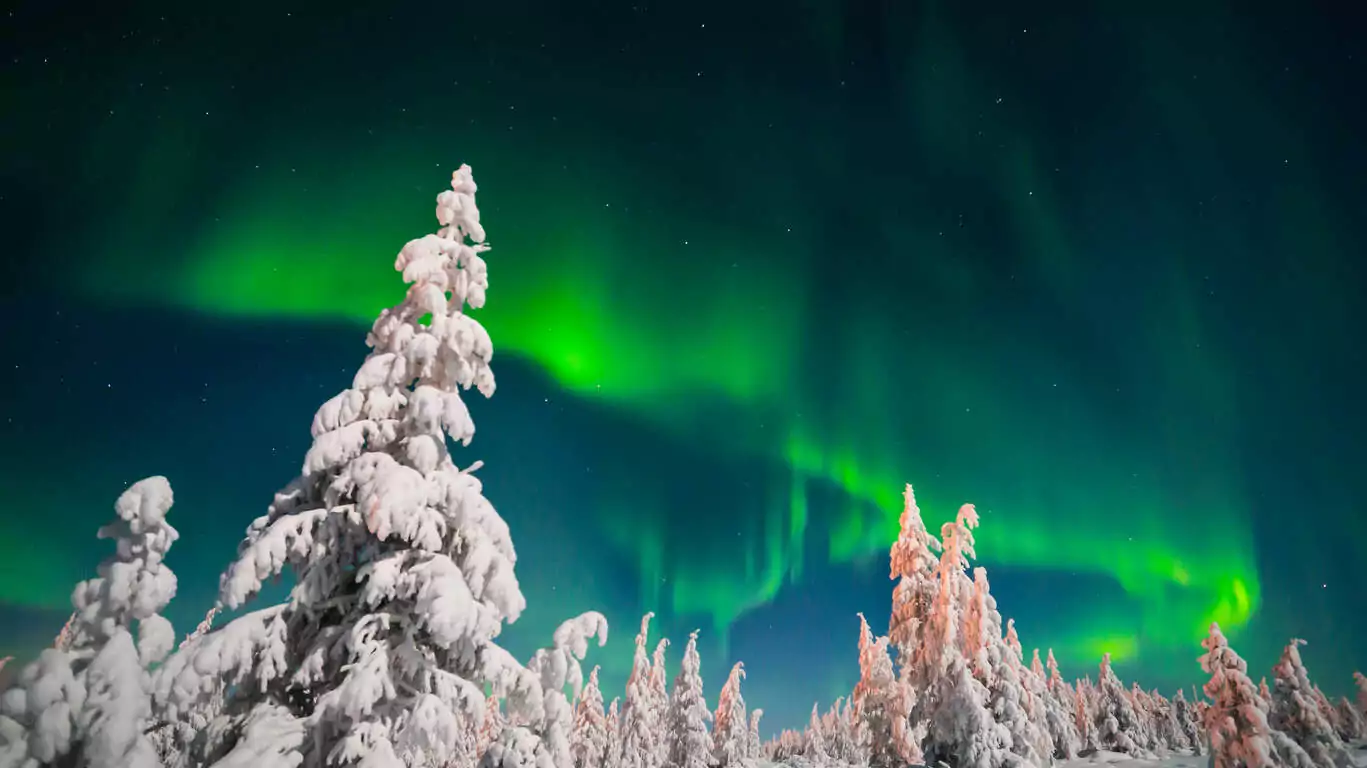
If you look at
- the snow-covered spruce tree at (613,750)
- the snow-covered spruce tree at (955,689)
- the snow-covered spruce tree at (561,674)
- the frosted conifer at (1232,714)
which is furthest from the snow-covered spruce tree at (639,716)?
the snow-covered spruce tree at (561,674)

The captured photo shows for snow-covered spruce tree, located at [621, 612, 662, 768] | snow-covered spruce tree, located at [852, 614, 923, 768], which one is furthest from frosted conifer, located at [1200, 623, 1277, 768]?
snow-covered spruce tree, located at [621, 612, 662, 768]

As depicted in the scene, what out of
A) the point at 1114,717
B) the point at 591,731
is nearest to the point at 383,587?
the point at 591,731

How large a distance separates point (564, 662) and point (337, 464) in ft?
15.0

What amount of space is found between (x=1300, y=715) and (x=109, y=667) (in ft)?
141

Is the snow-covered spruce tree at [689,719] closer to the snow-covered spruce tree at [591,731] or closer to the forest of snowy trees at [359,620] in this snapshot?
the snow-covered spruce tree at [591,731]

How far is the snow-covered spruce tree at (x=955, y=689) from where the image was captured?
79.9 ft

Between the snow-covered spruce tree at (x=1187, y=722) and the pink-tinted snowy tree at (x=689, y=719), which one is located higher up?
the snow-covered spruce tree at (x=1187, y=722)

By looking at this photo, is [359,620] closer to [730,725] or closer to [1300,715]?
[1300,715]

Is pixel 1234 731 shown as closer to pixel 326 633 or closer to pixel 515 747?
pixel 515 747

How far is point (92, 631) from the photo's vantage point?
877 cm

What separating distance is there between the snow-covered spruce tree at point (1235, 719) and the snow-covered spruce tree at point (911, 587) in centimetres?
1056

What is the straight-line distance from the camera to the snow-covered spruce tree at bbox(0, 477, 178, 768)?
26.1ft

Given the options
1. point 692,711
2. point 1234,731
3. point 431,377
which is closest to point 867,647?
point 1234,731

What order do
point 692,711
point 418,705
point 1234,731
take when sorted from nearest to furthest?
point 418,705 < point 1234,731 < point 692,711
